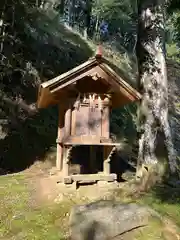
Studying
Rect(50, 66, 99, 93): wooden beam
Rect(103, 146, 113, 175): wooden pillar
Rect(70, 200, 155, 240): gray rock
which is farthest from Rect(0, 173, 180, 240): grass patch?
Rect(50, 66, 99, 93): wooden beam

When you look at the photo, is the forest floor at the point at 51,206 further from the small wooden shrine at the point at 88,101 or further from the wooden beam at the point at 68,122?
the wooden beam at the point at 68,122

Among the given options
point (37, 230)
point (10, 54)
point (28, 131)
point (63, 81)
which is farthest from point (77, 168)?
point (10, 54)

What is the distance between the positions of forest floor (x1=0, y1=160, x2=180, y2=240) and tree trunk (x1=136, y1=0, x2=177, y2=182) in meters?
0.93

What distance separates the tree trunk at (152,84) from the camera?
742 cm

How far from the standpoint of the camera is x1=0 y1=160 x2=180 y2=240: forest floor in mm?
5246

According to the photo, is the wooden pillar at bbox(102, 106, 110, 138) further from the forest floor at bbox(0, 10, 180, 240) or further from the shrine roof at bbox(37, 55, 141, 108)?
the forest floor at bbox(0, 10, 180, 240)

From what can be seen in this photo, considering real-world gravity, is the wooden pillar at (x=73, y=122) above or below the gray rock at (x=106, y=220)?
above

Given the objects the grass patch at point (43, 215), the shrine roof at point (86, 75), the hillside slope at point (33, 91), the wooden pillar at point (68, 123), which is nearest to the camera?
the grass patch at point (43, 215)

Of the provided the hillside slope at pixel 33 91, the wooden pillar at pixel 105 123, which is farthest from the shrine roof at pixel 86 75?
the hillside slope at pixel 33 91

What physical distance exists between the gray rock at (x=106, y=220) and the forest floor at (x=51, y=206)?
0.22m

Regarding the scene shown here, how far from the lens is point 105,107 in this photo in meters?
7.74

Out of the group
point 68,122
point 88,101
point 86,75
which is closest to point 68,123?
point 68,122

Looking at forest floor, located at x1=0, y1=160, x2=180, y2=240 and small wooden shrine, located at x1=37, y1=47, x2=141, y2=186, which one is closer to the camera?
forest floor, located at x1=0, y1=160, x2=180, y2=240

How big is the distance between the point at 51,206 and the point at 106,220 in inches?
64.0
